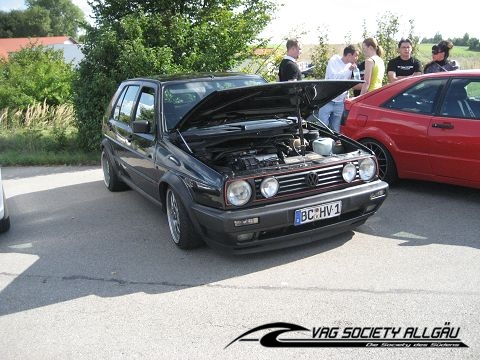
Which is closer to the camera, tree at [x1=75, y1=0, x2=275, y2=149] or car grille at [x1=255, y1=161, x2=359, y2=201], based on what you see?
car grille at [x1=255, y1=161, x2=359, y2=201]

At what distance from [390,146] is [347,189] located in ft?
6.47

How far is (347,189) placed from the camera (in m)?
4.46

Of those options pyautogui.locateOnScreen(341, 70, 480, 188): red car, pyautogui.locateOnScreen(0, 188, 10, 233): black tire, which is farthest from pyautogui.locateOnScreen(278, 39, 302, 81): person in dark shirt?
pyautogui.locateOnScreen(0, 188, 10, 233): black tire

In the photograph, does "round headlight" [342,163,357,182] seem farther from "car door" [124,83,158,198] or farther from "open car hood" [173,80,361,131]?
"car door" [124,83,158,198]

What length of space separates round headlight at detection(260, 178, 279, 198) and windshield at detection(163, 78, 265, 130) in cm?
149

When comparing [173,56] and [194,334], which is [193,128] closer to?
[194,334]


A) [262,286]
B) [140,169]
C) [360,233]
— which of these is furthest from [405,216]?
[140,169]

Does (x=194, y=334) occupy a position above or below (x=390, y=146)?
below

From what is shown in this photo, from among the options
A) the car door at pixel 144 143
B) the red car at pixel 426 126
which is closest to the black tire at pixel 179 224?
the car door at pixel 144 143

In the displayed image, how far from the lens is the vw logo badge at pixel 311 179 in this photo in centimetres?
427

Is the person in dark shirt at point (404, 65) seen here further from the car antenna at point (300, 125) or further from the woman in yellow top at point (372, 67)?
the car antenna at point (300, 125)

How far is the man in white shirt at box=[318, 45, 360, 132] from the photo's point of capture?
7.73m

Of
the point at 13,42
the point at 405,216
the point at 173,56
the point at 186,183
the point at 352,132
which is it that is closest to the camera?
the point at 186,183

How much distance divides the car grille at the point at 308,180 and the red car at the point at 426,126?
5.89ft
